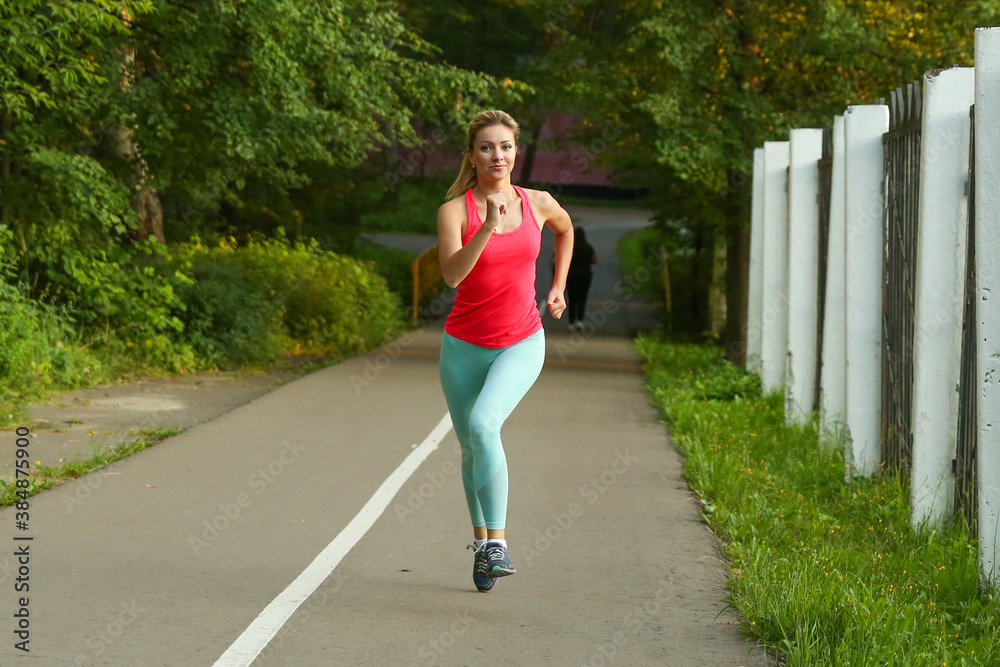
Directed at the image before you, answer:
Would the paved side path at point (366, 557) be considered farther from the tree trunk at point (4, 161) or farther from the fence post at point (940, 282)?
the tree trunk at point (4, 161)

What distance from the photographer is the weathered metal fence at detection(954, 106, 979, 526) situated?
6.44 meters

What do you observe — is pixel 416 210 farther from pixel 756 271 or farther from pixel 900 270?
pixel 900 270

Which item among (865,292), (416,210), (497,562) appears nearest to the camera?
(497,562)

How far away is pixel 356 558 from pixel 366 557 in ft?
0.20

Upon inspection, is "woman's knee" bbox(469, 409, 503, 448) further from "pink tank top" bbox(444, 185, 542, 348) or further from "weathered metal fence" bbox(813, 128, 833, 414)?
"weathered metal fence" bbox(813, 128, 833, 414)

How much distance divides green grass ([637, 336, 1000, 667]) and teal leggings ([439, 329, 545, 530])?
122 cm

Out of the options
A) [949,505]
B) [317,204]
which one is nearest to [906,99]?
[949,505]

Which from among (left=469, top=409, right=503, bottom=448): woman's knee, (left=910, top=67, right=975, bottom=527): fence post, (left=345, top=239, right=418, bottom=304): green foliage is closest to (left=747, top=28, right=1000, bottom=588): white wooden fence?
(left=910, top=67, right=975, bottom=527): fence post

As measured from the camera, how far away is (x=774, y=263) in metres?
13.4

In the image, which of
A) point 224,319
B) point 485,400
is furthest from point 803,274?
point 224,319

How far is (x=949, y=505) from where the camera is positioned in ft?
22.1

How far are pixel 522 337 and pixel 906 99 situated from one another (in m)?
3.56

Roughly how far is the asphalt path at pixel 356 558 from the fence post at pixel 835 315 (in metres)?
1.33

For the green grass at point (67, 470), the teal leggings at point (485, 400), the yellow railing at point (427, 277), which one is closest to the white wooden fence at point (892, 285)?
the teal leggings at point (485, 400)
